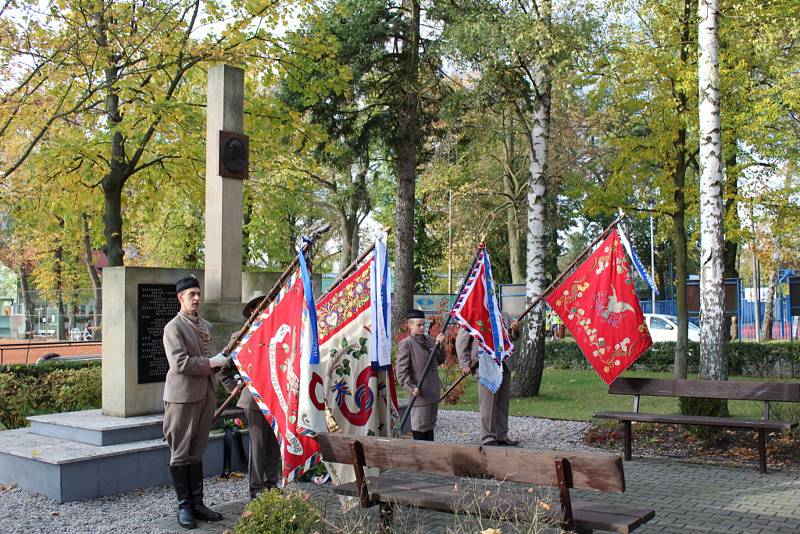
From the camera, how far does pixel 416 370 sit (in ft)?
32.6

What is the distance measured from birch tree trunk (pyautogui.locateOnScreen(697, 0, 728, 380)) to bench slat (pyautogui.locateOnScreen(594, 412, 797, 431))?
144 cm

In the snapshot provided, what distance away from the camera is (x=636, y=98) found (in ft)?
66.3

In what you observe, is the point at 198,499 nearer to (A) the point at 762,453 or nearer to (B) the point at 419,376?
(B) the point at 419,376

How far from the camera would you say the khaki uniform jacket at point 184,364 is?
682 centimetres

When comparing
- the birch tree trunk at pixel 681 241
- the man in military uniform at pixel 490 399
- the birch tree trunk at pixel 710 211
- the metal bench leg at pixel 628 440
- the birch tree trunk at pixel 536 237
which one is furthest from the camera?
the birch tree trunk at pixel 681 241

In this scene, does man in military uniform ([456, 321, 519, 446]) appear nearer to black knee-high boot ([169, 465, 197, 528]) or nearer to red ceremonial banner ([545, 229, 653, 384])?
red ceremonial banner ([545, 229, 653, 384])

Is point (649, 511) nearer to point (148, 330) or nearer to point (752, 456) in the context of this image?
point (752, 456)

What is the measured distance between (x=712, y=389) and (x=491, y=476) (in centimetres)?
Answer: 568

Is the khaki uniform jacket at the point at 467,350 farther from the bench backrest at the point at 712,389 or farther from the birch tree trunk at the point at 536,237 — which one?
the birch tree trunk at the point at 536,237

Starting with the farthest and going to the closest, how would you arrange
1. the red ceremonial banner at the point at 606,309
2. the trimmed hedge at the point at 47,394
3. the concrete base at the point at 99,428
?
the trimmed hedge at the point at 47,394 → the red ceremonial banner at the point at 606,309 → the concrete base at the point at 99,428

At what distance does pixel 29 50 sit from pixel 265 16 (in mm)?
4364

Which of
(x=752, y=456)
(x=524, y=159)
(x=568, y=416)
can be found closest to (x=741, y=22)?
(x=568, y=416)

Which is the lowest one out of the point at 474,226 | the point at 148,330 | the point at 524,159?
the point at 148,330

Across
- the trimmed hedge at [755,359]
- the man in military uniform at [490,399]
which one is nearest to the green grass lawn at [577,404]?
the man in military uniform at [490,399]
